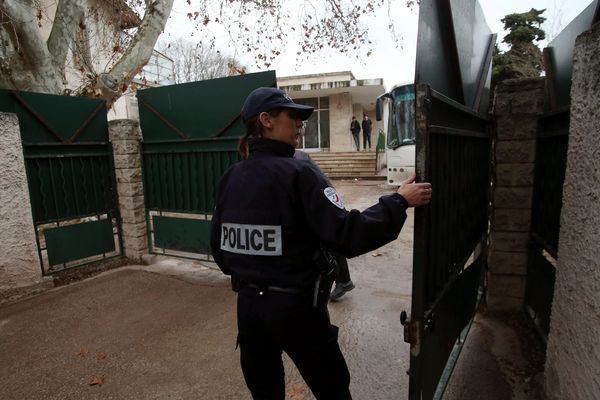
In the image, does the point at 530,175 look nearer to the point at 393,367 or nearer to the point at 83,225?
the point at 393,367

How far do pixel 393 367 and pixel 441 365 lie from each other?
0.73 metres

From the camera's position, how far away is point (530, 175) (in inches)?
122

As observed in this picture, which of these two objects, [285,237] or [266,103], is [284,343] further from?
[266,103]

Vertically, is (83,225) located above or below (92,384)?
above

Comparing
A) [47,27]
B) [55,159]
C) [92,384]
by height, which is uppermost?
[47,27]

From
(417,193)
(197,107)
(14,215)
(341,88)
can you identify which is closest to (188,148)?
(197,107)

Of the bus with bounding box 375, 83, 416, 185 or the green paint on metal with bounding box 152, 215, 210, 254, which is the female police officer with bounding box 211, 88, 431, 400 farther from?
the bus with bounding box 375, 83, 416, 185

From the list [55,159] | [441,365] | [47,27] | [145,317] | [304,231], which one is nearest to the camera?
Answer: [304,231]

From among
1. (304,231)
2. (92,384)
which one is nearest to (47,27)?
(92,384)

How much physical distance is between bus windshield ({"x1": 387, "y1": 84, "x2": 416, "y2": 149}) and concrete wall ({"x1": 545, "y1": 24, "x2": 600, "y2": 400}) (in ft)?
30.3

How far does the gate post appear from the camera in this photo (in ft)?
13.6

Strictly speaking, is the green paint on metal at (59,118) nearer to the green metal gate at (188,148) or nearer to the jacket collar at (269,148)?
the green metal gate at (188,148)

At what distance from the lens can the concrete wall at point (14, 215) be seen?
13.6 ft

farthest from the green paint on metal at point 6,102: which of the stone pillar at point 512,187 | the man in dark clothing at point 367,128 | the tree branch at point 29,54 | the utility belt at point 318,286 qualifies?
the man in dark clothing at point 367,128
